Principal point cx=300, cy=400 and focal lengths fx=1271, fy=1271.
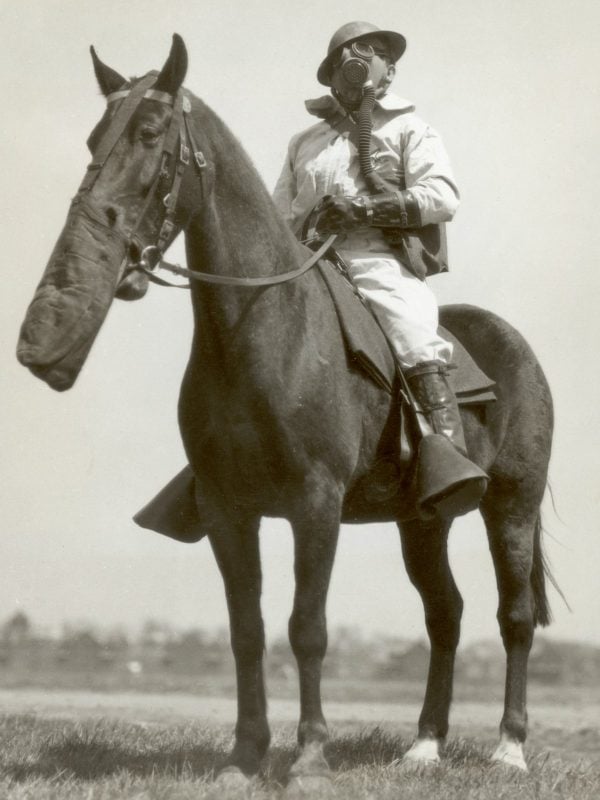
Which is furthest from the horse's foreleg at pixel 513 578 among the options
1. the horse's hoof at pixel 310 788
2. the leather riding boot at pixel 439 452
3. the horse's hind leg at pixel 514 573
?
the horse's hoof at pixel 310 788

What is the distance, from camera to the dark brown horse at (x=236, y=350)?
596 centimetres

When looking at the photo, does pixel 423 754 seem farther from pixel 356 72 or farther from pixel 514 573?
pixel 356 72

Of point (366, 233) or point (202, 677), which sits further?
point (202, 677)

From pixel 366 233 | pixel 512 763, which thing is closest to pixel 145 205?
pixel 366 233

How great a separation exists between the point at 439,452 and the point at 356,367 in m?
0.66

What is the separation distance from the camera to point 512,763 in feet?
25.7

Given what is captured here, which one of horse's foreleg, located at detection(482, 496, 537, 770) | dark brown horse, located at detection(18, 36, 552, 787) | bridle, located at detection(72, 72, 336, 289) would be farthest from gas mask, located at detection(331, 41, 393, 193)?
horse's foreleg, located at detection(482, 496, 537, 770)

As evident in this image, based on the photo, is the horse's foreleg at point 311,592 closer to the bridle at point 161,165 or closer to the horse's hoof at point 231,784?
the horse's hoof at point 231,784

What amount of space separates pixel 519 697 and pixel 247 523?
8.36ft

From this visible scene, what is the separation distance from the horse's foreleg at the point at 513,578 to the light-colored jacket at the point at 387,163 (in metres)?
2.21

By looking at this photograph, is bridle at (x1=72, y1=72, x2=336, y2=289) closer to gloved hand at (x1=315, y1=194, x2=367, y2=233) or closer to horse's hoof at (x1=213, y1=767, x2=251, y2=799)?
gloved hand at (x1=315, y1=194, x2=367, y2=233)

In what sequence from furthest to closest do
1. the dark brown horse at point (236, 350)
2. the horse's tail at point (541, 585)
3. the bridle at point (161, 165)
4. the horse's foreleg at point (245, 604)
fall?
the horse's tail at point (541, 585), the horse's foreleg at point (245, 604), the bridle at point (161, 165), the dark brown horse at point (236, 350)

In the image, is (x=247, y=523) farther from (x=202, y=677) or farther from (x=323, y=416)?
(x=202, y=677)

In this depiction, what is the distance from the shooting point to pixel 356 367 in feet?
23.3
